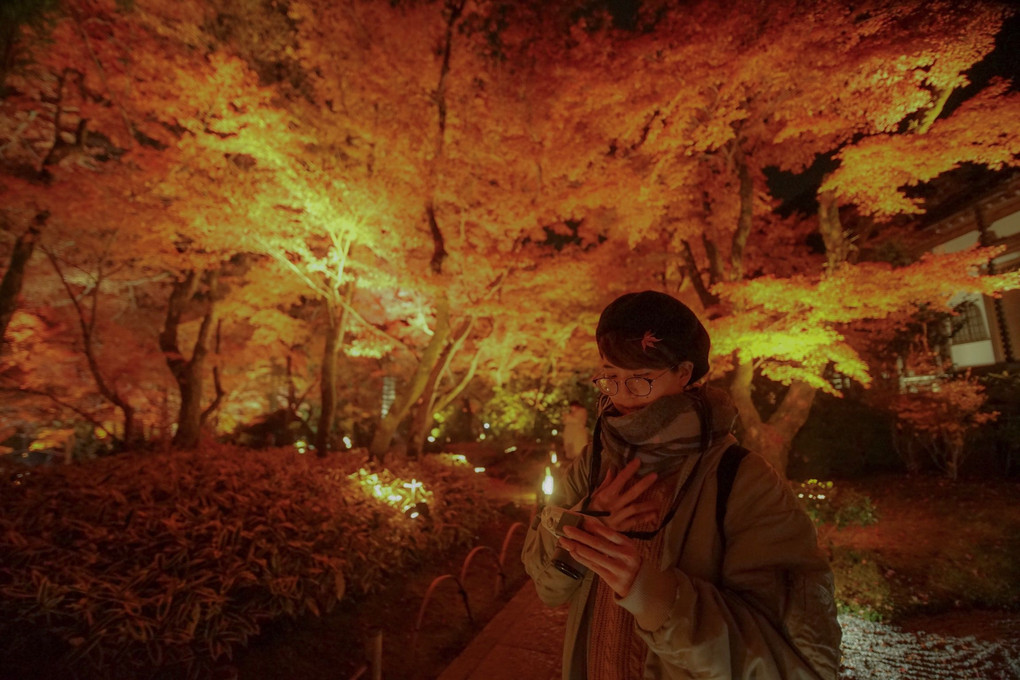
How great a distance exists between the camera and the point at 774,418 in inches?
360

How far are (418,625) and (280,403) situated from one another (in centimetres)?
1798

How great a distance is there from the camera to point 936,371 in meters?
11.1

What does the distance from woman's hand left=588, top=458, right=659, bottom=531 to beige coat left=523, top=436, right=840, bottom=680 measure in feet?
0.39

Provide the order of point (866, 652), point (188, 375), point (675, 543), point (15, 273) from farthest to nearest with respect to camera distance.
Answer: point (188, 375)
point (15, 273)
point (866, 652)
point (675, 543)

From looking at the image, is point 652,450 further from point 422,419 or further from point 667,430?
point 422,419

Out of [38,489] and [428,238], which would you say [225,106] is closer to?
[428,238]

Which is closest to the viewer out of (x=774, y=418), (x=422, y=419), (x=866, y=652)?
(x=866, y=652)

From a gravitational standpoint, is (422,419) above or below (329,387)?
below

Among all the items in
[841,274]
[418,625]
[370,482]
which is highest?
[841,274]

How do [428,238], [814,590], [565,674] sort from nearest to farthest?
[814,590]
[565,674]
[428,238]

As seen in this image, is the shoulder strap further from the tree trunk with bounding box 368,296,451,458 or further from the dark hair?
the tree trunk with bounding box 368,296,451,458

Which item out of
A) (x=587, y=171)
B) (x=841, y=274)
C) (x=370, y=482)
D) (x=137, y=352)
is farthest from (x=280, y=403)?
(x=841, y=274)

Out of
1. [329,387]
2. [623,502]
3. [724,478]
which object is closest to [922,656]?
[724,478]

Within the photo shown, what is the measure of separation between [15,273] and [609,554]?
11086 mm
